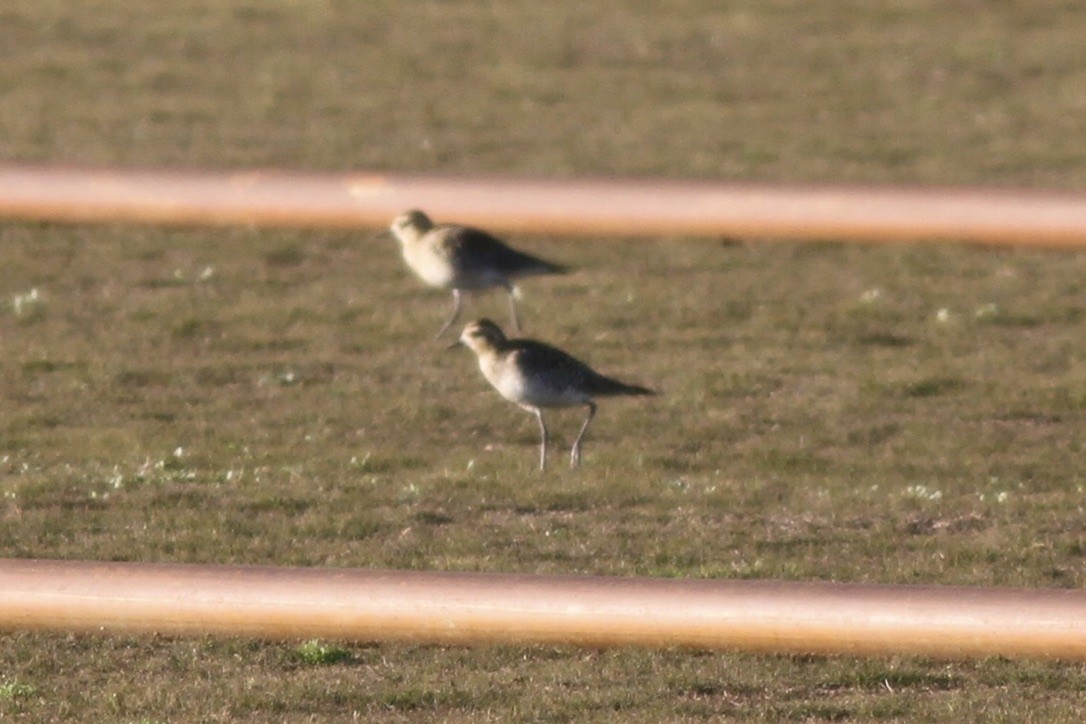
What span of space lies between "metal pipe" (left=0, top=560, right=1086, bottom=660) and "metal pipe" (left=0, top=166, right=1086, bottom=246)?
1013 cm

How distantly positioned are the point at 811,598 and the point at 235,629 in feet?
8.48

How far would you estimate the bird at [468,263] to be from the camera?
17047 mm

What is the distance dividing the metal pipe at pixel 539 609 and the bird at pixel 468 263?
22.9 ft

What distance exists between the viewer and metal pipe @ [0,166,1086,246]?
776 inches

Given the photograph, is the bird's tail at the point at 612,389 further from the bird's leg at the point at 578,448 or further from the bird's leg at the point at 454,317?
the bird's leg at the point at 454,317

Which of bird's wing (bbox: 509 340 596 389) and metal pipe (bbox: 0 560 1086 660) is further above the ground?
bird's wing (bbox: 509 340 596 389)

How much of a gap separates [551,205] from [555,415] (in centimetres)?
519

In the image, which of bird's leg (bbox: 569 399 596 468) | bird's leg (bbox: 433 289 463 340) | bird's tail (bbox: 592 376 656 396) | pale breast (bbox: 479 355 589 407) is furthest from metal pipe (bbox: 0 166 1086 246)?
pale breast (bbox: 479 355 589 407)

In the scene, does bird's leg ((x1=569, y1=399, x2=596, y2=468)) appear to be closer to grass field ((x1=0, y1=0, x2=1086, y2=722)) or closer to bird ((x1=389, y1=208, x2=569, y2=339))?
grass field ((x1=0, y1=0, x2=1086, y2=722))

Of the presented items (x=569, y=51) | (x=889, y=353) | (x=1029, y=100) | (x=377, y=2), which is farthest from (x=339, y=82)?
(x=889, y=353)

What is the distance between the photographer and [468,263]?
1702cm

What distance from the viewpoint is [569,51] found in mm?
29844

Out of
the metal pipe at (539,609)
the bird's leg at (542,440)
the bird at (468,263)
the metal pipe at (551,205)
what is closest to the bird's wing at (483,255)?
the bird at (468,263)

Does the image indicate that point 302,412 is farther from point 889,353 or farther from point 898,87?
point 898,87
